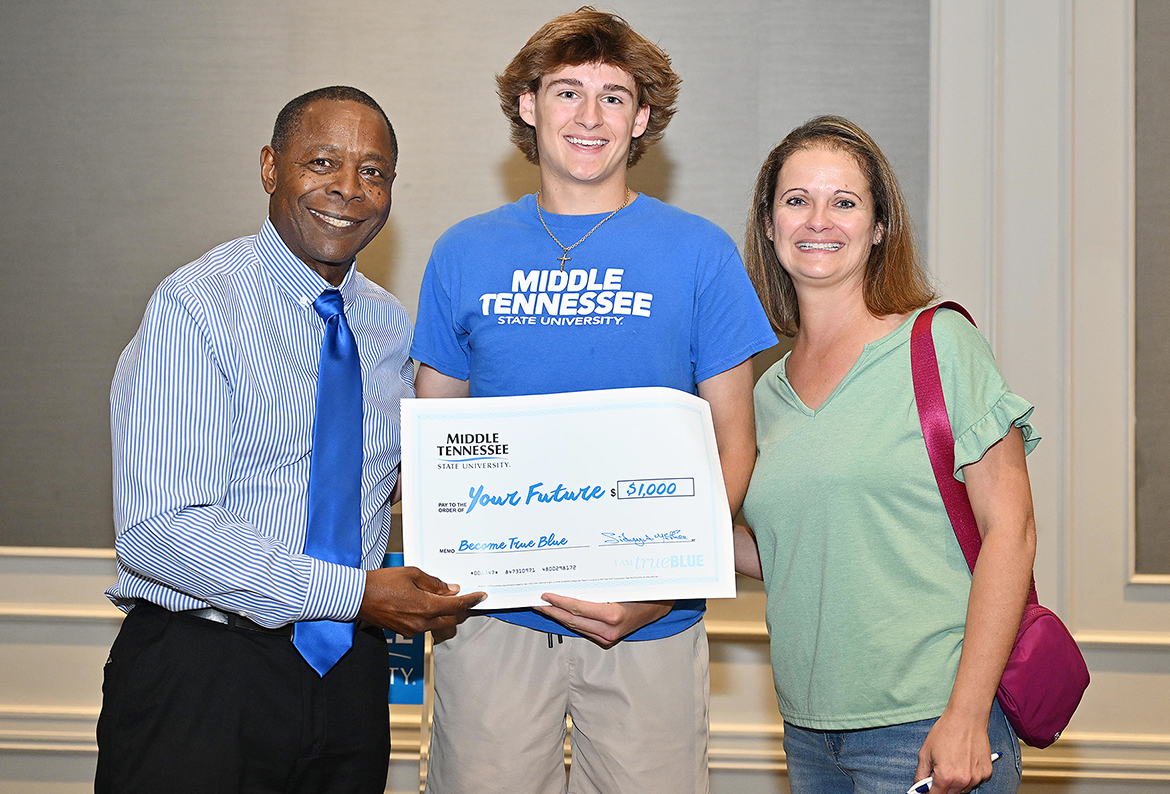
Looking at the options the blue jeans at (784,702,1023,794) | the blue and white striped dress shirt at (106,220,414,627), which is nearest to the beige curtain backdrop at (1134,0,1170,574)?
the blue jeans at (784,702,1023,794)

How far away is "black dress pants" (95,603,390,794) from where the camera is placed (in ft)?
4.67

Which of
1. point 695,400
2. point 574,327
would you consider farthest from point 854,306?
point 574,327

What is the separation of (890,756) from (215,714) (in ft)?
3.59

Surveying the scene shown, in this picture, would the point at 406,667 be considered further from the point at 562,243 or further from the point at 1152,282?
the point at 1152,282

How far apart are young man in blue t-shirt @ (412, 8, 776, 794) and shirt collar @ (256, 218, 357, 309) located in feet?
0.73

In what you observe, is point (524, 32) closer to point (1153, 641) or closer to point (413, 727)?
point (413, 727)

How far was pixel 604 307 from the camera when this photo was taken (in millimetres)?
1585

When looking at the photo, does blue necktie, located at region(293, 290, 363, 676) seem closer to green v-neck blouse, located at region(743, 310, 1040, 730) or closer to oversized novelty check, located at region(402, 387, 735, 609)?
oversized novelty check, located at region(402, 387, 735, 609)

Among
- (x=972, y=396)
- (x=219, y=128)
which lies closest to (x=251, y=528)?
(x=972, y=396)

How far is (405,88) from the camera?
A: 2.75 metres

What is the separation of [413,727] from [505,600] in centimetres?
153

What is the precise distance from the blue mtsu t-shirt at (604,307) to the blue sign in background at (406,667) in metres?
1.07

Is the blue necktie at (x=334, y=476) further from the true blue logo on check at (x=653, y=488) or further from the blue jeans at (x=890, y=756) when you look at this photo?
the blue jeans at (x=890, y=756)

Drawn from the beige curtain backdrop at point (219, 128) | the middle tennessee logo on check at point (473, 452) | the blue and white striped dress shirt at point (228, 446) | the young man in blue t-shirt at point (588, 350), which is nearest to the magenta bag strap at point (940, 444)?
the young man in blue t-shirt at point (588, 350)
